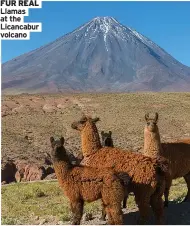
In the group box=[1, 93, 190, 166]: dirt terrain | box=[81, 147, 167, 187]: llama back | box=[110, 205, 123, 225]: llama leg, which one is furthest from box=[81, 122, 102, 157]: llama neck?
box=[1, 93, 190, 166]: dirt terrain

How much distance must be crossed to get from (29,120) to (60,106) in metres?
8.11

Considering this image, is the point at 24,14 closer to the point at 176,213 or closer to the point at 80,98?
the point at 176,213

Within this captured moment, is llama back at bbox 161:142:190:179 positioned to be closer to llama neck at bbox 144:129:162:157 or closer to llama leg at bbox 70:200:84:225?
llama neck at bbox 144:129:162:157

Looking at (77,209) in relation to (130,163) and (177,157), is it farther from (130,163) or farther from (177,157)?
(177,157)

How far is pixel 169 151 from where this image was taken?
11398 millimetres

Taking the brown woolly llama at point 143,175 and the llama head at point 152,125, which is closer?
the brown woolly llama at point 143,175

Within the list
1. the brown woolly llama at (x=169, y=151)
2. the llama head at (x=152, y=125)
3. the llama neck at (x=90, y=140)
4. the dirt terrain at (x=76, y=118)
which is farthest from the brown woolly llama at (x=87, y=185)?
the dirt terrain at (x=76, y=118)

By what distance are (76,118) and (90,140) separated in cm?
3958

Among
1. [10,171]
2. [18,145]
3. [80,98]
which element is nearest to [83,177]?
[10,171]

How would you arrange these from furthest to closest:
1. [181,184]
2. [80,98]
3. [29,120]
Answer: [80,98] < [29,120] < [181,184]

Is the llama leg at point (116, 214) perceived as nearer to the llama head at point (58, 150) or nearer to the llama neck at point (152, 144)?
the llama head at point (58, 150)

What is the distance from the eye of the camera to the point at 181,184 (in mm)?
16812

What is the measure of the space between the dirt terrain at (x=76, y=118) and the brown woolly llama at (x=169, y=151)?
64.5ft

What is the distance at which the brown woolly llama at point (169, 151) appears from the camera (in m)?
10.8
